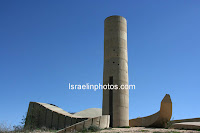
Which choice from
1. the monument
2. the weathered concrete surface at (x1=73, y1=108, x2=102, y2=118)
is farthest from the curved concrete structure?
the weathered concrete surface at (x1=73, y1=108, x2=102, y2=118)

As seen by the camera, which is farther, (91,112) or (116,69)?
(91,112)

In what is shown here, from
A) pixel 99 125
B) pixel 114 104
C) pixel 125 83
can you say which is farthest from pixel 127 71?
pixel 99 125

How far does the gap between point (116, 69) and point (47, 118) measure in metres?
8.04

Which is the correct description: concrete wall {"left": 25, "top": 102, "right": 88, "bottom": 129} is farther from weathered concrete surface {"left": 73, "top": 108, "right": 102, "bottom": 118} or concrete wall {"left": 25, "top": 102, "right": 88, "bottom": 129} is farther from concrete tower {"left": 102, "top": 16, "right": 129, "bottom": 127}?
weathered concrete surface {"left": 73, "top": 108, "right": 102, "bottom": 118}

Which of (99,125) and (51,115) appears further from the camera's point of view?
(51,115)

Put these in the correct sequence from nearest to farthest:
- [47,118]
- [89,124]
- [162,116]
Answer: [89,124]
[47,118]
[162,116]

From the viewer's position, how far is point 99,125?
18.0 m

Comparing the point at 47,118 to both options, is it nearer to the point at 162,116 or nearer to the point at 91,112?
the point at 162,116

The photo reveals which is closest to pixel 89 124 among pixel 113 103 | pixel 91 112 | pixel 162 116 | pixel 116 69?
pixel 113 103

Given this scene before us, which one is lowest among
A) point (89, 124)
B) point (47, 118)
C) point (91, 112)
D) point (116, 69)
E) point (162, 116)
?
point (89, 124)

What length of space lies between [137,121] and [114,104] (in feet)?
20.5

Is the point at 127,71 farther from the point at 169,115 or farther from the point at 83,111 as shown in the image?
the point at 83,111

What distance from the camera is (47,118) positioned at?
20.6 metres

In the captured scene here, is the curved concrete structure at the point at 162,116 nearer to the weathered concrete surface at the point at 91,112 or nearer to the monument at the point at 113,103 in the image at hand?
the monument at the point at 113,103
